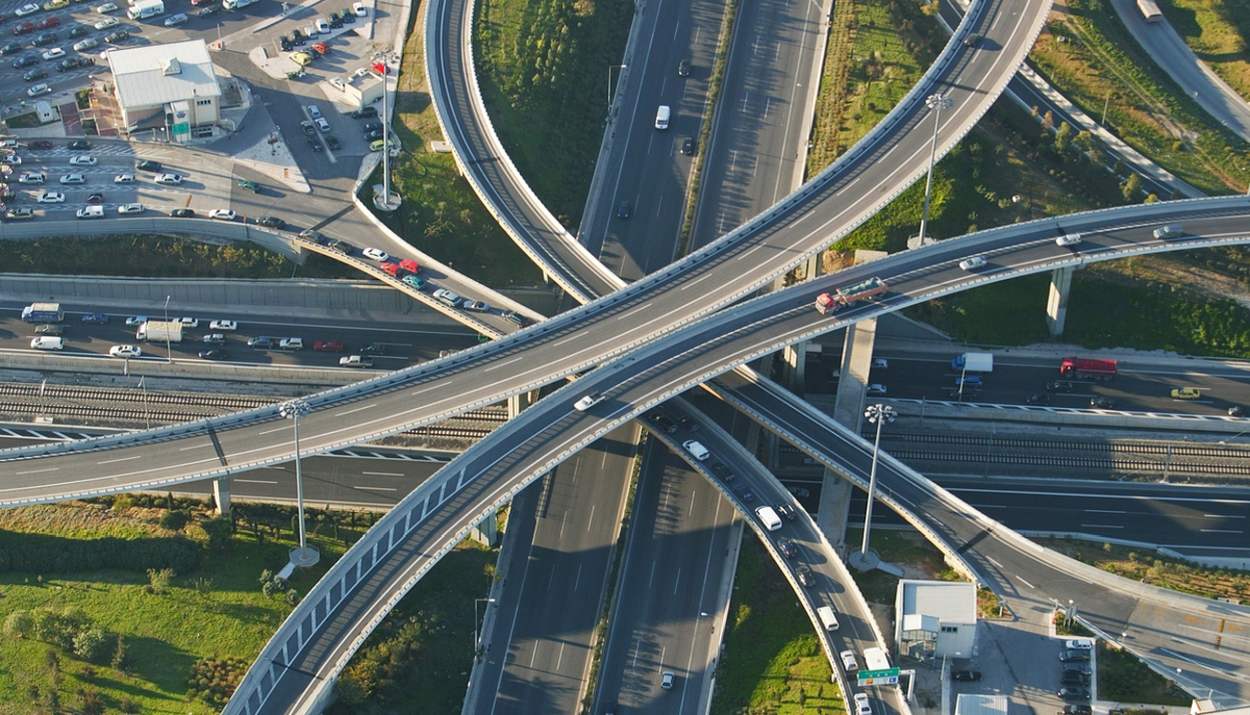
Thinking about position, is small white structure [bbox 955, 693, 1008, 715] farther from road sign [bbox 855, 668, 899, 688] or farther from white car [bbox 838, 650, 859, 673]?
white car [bbox 838, 650, 859, 673]

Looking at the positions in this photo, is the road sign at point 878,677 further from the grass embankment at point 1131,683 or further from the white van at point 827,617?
the grass embankment at point 1131,683

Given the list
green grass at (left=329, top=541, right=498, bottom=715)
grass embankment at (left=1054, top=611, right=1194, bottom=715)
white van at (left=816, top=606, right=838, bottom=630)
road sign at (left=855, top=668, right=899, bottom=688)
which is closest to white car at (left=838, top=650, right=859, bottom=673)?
road sign at (left=855, top=668, right=899, bottom=688)

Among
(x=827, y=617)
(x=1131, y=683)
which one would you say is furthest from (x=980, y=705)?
(x=827, y=617)

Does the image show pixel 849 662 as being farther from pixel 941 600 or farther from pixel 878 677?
pixel 941 600

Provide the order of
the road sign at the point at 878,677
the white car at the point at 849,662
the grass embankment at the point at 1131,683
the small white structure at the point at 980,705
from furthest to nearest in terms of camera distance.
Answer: the grass embankment at the point at 1131,683, the white car at the point at 849,662, the road sign at the point at 878,677, the small white structure at the point at 980,705

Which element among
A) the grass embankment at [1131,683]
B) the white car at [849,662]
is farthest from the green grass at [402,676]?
the grass embankment at [1131,683]

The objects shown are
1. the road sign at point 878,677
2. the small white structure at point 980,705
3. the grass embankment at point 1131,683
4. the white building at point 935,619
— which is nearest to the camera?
the small white structure at point 980,705

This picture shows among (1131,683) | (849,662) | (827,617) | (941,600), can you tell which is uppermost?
(941,600)
